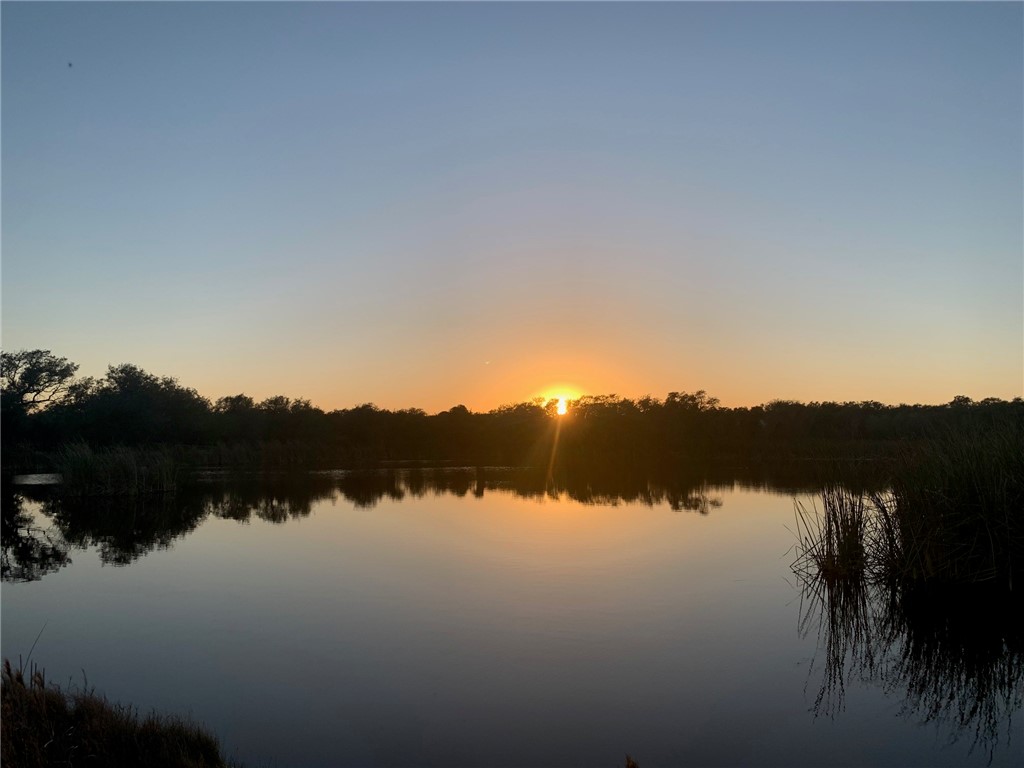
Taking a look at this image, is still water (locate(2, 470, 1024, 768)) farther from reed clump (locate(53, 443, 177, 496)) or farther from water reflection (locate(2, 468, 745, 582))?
reed clump (locate(53, 443, 177, 496))

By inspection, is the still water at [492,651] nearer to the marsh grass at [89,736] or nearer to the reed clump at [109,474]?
the marsh grass at [89,736]

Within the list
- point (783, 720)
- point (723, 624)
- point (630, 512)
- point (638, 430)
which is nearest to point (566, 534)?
point (630, 512)

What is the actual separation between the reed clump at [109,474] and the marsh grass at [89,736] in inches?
737

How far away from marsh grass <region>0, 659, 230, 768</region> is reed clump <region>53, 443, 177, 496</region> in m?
18.7

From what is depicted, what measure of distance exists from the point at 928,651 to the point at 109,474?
21.1 m

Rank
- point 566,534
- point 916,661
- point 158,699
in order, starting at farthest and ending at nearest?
point 566,534
point 916,661
point 158,699

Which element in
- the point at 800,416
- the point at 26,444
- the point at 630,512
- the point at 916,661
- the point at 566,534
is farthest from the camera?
the point at 800,416

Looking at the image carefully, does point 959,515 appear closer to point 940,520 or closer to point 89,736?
point 940,520

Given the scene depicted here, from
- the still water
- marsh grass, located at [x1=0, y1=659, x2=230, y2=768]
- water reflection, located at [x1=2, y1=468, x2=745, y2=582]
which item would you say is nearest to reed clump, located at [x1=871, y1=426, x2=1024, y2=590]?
the still water

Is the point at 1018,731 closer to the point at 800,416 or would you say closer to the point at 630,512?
the point at 630,512

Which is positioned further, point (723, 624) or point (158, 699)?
point (723, 624)

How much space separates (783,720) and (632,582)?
450 cm

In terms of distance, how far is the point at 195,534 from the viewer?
14922 millimetres

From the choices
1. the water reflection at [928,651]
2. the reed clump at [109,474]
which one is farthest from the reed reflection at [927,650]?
the reed clump at [109,474]
